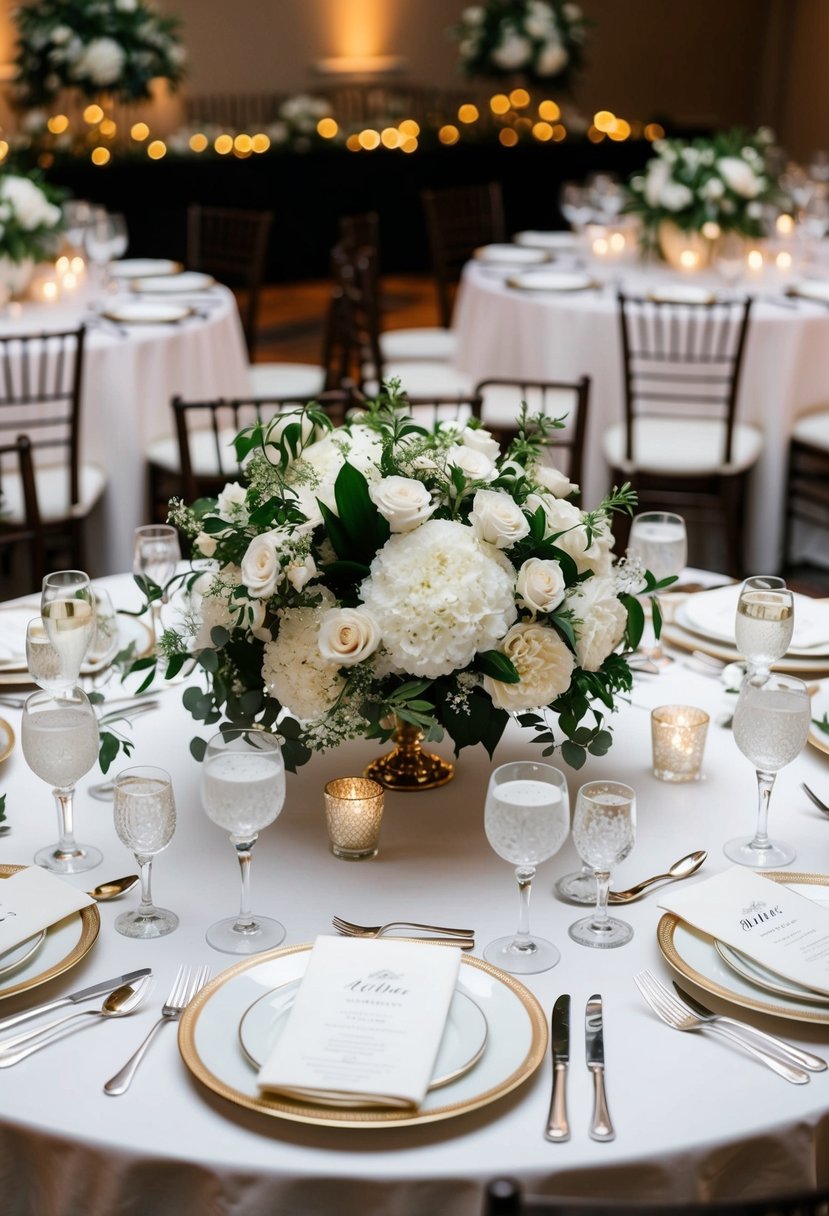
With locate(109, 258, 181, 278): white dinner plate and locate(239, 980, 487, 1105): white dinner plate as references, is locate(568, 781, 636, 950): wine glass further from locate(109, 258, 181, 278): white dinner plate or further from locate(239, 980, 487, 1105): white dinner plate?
locate(109, 258, 181, 278): white dinner plate

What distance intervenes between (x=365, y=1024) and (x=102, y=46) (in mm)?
7079

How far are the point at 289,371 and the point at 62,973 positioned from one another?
4.32 meters

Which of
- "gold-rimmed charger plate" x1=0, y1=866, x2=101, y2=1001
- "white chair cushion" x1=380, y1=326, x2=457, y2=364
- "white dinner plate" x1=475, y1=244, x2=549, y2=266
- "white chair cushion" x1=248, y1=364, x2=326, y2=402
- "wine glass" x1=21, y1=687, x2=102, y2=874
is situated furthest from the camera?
"white chair cushion" x1=380, y1=326, x2=457, y2=364

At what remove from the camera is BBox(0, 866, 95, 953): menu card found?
1.49m

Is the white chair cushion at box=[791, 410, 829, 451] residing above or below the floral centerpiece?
below

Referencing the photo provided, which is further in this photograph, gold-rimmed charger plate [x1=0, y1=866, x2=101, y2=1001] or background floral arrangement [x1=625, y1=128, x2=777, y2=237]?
background floral arrangement [x1=625, y1=128, x2=777, y2=237]

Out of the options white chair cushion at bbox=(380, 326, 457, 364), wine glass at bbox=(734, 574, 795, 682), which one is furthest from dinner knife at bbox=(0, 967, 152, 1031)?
white chair cushion at bbox=(380, 326, 457, 364)

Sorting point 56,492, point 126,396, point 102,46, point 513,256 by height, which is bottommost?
point 56,492

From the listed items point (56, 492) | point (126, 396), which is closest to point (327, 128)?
point (126, 396)

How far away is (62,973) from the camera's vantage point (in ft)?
4.75

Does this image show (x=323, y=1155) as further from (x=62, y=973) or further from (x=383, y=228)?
(x=383, y=228)

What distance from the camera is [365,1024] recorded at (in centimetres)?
132

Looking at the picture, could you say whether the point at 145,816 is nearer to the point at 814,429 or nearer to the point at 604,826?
the point at 604,826

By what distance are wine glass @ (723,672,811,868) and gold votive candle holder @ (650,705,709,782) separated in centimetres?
16
